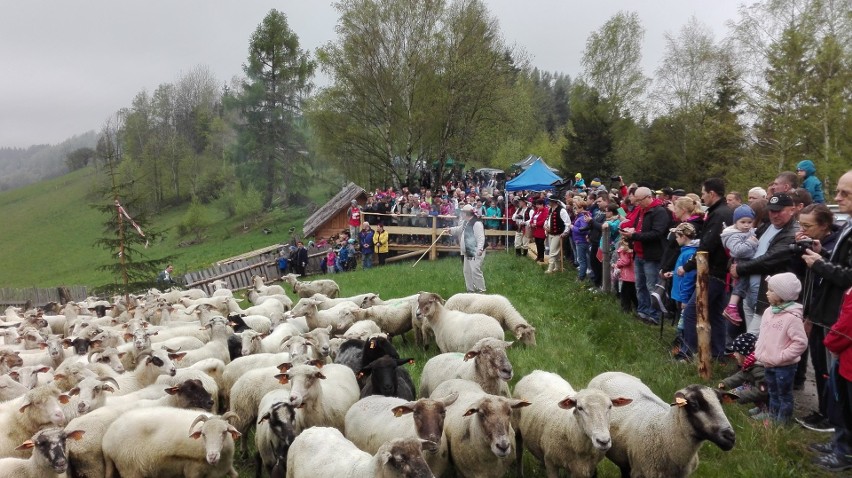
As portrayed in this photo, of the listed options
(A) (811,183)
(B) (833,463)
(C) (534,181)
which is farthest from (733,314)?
(C) (534,181)

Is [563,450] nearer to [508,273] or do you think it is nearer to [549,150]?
[508,273]

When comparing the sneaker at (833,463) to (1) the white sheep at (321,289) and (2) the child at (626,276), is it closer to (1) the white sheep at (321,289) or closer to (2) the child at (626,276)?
(2) the child at (626,276)

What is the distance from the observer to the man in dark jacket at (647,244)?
8586mm

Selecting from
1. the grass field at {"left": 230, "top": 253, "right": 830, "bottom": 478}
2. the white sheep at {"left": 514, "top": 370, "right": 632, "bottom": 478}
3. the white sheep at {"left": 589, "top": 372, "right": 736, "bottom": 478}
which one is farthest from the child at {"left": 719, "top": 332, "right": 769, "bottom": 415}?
the white sheep at {"left": 514, "top": 370, "right": 632, "bottom": 478}

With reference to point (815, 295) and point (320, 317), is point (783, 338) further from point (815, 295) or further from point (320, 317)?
point (320, 317)

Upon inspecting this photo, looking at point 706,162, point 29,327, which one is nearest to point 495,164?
point 706,162

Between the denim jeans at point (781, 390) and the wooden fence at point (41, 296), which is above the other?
the denim jeans at point (781, 390)

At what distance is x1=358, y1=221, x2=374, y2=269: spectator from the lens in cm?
2059

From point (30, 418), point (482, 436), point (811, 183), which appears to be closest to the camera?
point (482, 436)

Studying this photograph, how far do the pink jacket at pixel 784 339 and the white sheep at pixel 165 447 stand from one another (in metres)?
5.01

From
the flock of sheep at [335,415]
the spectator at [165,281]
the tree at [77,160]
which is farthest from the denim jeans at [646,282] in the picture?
the tree at [77,160]

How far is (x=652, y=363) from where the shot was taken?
7.12m

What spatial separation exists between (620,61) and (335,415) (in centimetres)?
4161

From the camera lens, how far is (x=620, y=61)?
136 feet
